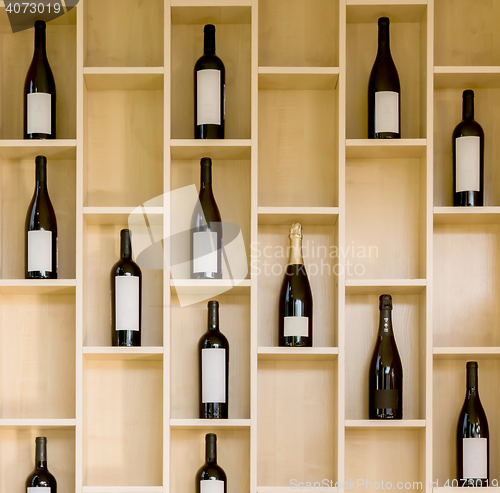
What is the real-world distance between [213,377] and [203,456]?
0.28 meters

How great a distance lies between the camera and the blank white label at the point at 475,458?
1.79m

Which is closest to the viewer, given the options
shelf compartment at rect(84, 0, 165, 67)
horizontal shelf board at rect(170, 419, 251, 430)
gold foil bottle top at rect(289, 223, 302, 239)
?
horizontal shelf board at rect(170, 419, 251, 430)

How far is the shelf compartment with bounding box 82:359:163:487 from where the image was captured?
191 centimetres

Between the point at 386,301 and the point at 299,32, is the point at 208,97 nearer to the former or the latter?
the point at 299,32

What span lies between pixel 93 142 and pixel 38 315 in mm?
517

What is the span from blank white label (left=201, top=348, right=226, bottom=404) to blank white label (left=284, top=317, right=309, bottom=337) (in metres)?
0.19

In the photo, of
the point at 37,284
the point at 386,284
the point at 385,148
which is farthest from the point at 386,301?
the point at 37,284

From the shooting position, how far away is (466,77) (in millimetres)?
1914

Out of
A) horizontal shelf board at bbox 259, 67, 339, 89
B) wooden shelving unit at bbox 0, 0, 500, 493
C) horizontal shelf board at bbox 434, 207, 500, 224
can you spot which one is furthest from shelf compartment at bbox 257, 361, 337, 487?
horizontal shelf board at bbox 259, 67, 339, 89

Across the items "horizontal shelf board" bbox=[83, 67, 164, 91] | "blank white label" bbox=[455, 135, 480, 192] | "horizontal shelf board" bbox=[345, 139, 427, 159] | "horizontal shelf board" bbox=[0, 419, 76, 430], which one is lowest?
"horizontal shelf board" bbox=[0, 419, 76, 430]

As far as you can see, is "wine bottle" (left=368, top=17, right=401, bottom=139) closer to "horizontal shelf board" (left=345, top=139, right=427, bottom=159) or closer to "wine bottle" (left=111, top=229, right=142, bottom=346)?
"horizontal shelf board" (left=345, top=139, right=427, bottom=159)

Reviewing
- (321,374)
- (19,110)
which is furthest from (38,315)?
(321,374)

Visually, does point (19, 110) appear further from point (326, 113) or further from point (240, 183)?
point (326, 113)

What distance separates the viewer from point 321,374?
1938 millimetres
